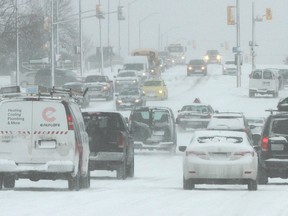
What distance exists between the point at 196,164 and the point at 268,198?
9.81ft

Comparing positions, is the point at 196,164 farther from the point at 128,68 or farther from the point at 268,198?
the point at 128,68

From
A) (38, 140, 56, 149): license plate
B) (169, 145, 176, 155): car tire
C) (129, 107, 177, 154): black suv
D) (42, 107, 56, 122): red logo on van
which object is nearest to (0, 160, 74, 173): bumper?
(38, 140, 56, 149): license plate

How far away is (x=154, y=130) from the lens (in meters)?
38.6

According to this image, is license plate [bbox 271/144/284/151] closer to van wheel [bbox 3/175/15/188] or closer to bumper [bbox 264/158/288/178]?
bumper [bbox 264/158/288/178]

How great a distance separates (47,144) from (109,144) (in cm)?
589

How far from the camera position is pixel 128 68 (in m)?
88.8

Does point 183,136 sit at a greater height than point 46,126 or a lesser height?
lesser

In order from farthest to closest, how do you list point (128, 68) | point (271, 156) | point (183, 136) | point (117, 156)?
point (128, 68) < point (183, 136) < point (117, 156) < point (271, 156)

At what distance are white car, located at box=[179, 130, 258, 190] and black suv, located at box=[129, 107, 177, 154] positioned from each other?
1722 centimetres

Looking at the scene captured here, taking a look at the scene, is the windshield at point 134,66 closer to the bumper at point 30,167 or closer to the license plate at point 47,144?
the license plate at point 47,144

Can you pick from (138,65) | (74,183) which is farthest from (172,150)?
(138,65)

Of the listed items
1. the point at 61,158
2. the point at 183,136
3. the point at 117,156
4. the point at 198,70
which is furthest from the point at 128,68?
the point at 61,158

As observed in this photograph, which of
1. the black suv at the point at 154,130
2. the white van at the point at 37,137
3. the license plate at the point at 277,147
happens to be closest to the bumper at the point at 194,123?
the black suv at the point at 154,130

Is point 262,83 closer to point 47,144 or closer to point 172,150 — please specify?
point 172,150
